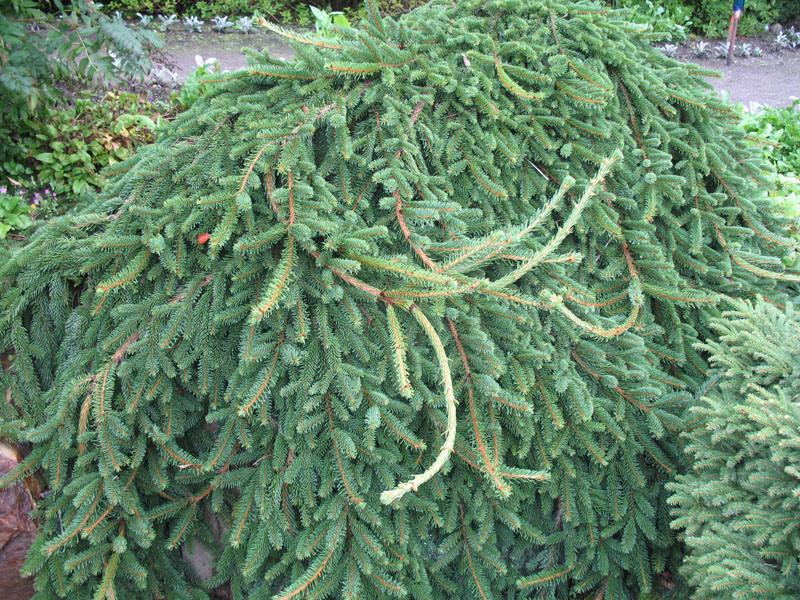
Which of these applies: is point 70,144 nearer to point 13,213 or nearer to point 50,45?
point 13,213

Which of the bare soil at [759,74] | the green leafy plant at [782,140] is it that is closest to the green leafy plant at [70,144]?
the green leafy plant at [782,140]

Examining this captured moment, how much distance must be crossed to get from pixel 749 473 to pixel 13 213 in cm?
390

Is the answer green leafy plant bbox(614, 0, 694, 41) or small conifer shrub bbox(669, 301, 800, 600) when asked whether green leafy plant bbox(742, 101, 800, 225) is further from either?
green leafy plant bbox(614, 0, 694, 41)

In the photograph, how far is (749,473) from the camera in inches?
75.4

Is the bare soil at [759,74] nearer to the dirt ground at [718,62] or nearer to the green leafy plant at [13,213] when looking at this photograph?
the dirt ground at [718,62]

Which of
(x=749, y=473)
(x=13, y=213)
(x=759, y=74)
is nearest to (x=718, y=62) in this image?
(x=759, y=74)

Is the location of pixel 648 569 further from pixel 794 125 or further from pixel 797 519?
pixel 794 125

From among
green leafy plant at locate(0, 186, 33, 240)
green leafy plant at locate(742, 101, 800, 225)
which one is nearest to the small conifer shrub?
green leafy plant at locate(742, 101, 800, 225)

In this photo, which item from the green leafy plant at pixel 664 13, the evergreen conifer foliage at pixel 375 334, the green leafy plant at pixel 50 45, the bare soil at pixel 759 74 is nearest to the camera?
the evergreen conifer foliage at pixel 375 334

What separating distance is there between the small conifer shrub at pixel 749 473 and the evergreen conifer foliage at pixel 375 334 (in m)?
0.28

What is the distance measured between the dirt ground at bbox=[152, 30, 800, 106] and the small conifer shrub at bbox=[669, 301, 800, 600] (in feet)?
16.2

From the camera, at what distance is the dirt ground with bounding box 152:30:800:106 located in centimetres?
630

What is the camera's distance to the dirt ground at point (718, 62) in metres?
6.30

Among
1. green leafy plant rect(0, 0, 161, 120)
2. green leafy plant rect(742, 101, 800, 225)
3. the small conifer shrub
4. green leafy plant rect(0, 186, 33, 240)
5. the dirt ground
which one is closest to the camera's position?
the small conifer shrub
